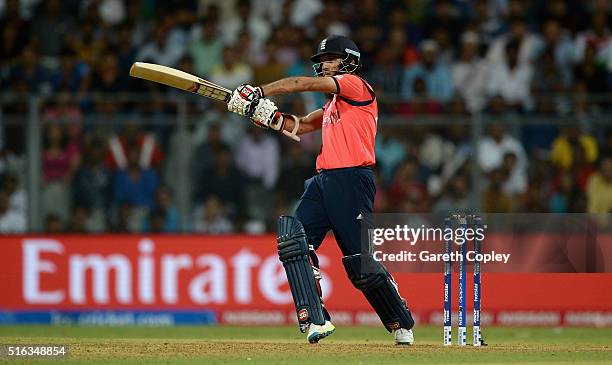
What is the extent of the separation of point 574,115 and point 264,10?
509 centimetres

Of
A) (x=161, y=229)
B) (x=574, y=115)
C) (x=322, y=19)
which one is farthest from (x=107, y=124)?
(x=574, y=115)

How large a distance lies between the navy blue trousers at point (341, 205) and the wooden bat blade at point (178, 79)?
993 mm

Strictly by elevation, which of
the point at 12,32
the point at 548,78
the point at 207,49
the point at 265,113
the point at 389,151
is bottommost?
the point at 389,151

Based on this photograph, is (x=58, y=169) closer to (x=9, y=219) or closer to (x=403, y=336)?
(x=9, y=219)

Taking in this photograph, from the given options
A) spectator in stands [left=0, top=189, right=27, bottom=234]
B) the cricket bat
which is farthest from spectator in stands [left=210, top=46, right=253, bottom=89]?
the cricket bat

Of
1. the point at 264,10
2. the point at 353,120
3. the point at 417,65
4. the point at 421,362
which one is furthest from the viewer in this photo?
the point at 264,10

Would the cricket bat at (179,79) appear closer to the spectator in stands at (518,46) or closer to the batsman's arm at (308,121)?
the batsman's arm at (308,121)

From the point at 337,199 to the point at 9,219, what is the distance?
647 centimetres

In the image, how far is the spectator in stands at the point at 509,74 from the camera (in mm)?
16281

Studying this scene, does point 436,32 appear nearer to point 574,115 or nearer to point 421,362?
point 574,115

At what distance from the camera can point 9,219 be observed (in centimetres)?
1492

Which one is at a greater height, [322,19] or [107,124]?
[322,19]

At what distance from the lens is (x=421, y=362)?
8891 millimetres

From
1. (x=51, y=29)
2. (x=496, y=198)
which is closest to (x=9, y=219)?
(x=51, y=29)
